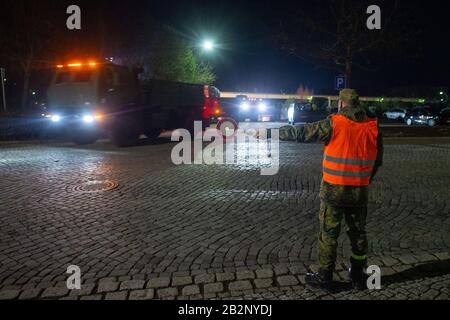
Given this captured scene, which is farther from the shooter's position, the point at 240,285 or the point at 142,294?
the point at 240,285

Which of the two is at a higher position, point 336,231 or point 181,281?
point 336,231

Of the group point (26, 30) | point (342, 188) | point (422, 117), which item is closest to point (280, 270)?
point (342, 188)

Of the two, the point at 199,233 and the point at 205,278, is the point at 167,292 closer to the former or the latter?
the point at 205,278

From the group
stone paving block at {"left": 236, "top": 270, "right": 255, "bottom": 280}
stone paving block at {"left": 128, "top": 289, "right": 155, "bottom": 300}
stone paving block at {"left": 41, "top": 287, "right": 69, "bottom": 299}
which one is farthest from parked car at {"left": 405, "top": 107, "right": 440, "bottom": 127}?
stone paving block at {"left": 41, "top": 287, "right": 69, "bottom": 299}

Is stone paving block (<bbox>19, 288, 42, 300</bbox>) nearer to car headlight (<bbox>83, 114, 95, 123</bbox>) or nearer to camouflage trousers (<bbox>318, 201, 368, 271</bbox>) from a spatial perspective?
camouflage trousers (<bbox>318, 201, 368, 271</bbox>)

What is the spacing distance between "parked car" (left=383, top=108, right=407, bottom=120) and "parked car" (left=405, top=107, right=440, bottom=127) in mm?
7013

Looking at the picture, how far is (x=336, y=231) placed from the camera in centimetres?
404

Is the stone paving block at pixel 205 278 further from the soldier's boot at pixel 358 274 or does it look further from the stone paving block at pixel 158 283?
the soldier's boot at pixel 358 274

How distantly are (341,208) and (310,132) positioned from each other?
0.79 meters

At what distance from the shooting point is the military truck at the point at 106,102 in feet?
47.6

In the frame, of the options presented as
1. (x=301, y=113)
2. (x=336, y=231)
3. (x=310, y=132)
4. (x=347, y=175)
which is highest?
(x=301, y=113)

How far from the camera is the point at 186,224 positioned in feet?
19.8

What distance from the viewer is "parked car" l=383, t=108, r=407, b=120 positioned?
1545 inches
